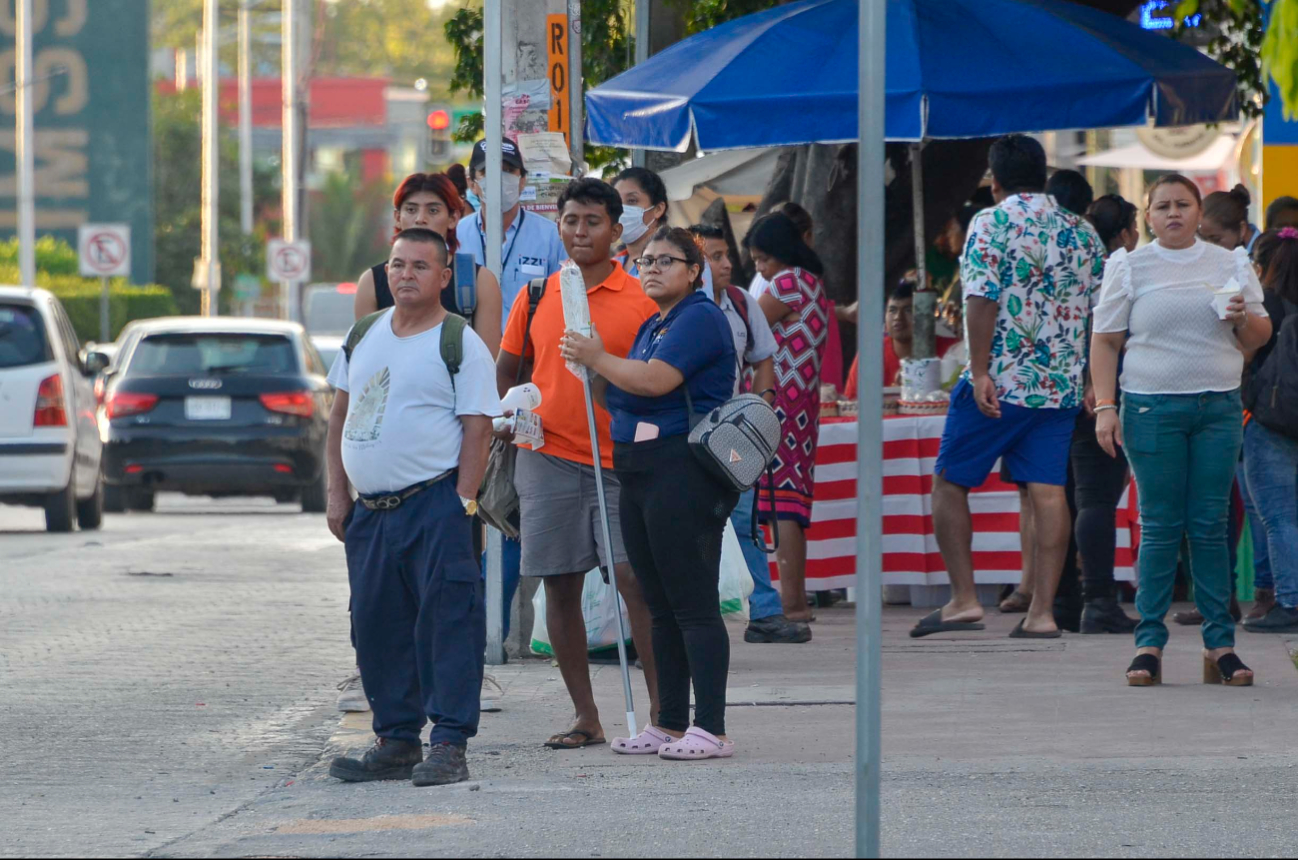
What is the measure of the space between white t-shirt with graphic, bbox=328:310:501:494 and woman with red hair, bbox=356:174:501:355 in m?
0.73

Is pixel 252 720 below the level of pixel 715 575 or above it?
below

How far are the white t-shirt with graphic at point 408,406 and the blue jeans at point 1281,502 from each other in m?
4.48

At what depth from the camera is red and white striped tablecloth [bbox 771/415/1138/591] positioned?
11.3 meters

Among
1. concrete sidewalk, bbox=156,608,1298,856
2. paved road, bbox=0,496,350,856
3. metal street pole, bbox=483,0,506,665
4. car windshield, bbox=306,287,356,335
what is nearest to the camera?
concrete sidewalk, bbox=156,608,1298,856

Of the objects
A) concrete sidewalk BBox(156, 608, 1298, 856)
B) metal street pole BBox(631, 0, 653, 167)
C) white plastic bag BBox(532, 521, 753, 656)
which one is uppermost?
metal street pole BBox(631, 0, 653, 167)

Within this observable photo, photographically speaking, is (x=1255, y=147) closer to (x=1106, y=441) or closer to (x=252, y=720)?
(x=1106, y=441)

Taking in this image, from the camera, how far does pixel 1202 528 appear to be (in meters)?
8.23

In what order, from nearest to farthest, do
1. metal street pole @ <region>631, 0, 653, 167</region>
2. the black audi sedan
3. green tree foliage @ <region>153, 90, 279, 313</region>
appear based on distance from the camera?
metal street pole @ <region>631, 0, 653, 167</region> < the black audi sedan < green tree foliage @ <region>153, 90, 279, 313</region>

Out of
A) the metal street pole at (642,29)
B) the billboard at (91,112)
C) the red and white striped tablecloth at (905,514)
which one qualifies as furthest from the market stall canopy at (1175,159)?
the billboard at (91,112)

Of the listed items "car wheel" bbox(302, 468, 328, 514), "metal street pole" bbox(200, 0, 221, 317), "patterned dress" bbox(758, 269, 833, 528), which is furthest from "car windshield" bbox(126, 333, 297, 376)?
"metal street pole" bbox(200, 0, 221, 317)

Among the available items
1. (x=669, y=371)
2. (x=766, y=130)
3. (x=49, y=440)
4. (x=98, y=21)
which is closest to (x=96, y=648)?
(x=766, y=130)

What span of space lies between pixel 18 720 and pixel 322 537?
951 cm

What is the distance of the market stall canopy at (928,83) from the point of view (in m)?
10.1

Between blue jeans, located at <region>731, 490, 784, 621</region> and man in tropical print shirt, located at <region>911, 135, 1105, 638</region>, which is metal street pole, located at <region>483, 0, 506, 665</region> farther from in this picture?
man in tropical print shirt, located at <region>911, 135, 1105, 638</region>
